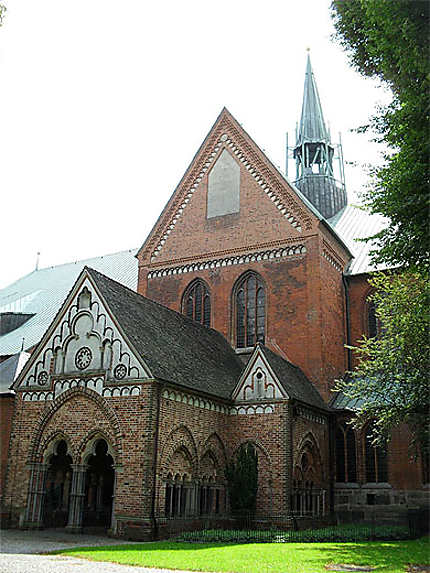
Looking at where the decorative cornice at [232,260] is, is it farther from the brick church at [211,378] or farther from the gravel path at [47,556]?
the gravel path at [47,556]

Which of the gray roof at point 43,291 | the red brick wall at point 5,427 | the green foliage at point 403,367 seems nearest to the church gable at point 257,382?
the green foliage at point 403,367

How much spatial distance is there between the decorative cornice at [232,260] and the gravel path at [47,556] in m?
15.3

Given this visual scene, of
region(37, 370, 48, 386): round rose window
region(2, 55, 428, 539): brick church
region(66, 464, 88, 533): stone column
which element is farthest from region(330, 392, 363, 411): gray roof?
region(37, 370, 48, 386): round rose window

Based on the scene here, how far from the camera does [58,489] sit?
24453mm

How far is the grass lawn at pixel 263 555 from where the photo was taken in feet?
43.2

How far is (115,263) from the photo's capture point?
41.9 meters

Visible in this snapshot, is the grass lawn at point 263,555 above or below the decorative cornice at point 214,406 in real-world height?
below

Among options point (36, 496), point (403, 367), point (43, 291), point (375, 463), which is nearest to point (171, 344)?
point (36, 496)

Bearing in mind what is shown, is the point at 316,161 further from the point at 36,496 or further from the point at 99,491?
the point at 36,496

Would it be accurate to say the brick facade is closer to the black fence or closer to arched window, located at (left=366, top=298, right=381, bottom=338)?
the black fence

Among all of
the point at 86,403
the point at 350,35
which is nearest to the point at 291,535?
the point at 86,403

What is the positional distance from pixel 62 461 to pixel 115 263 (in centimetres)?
2022

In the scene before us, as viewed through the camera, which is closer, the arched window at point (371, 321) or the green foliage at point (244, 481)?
the green foliage at point (244, 481)

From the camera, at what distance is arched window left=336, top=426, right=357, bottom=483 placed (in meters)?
27.4
